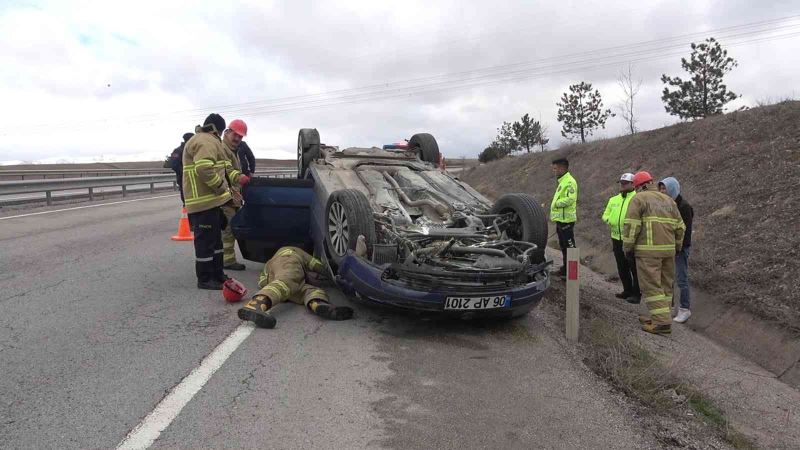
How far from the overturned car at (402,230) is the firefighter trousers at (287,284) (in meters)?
0.31

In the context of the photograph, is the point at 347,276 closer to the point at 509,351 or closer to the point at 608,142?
the point at 509,351

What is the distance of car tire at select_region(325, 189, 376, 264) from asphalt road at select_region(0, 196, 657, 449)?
69 cm

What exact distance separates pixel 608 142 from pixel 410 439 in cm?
1901

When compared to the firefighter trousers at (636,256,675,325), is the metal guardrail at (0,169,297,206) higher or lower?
higher

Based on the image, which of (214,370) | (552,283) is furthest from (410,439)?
(552,283)

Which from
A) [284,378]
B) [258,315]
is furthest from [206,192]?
[284,378]

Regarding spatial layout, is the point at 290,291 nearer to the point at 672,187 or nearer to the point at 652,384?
the point at 652,384

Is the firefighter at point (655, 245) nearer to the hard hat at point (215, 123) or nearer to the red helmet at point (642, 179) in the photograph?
the red helmet at point (642, 179)

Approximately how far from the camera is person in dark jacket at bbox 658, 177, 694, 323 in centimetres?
657

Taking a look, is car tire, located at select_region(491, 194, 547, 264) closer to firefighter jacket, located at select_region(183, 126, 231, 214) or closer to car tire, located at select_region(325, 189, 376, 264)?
car tire, located at select_region(325, 189, 376, 264)

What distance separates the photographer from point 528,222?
5867mm

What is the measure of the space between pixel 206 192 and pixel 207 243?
56 centimetres

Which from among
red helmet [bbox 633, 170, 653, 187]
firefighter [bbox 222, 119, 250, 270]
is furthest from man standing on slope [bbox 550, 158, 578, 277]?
firefighter [bbox 222, 119, 250, 270]

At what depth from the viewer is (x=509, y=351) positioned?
15.3ft
